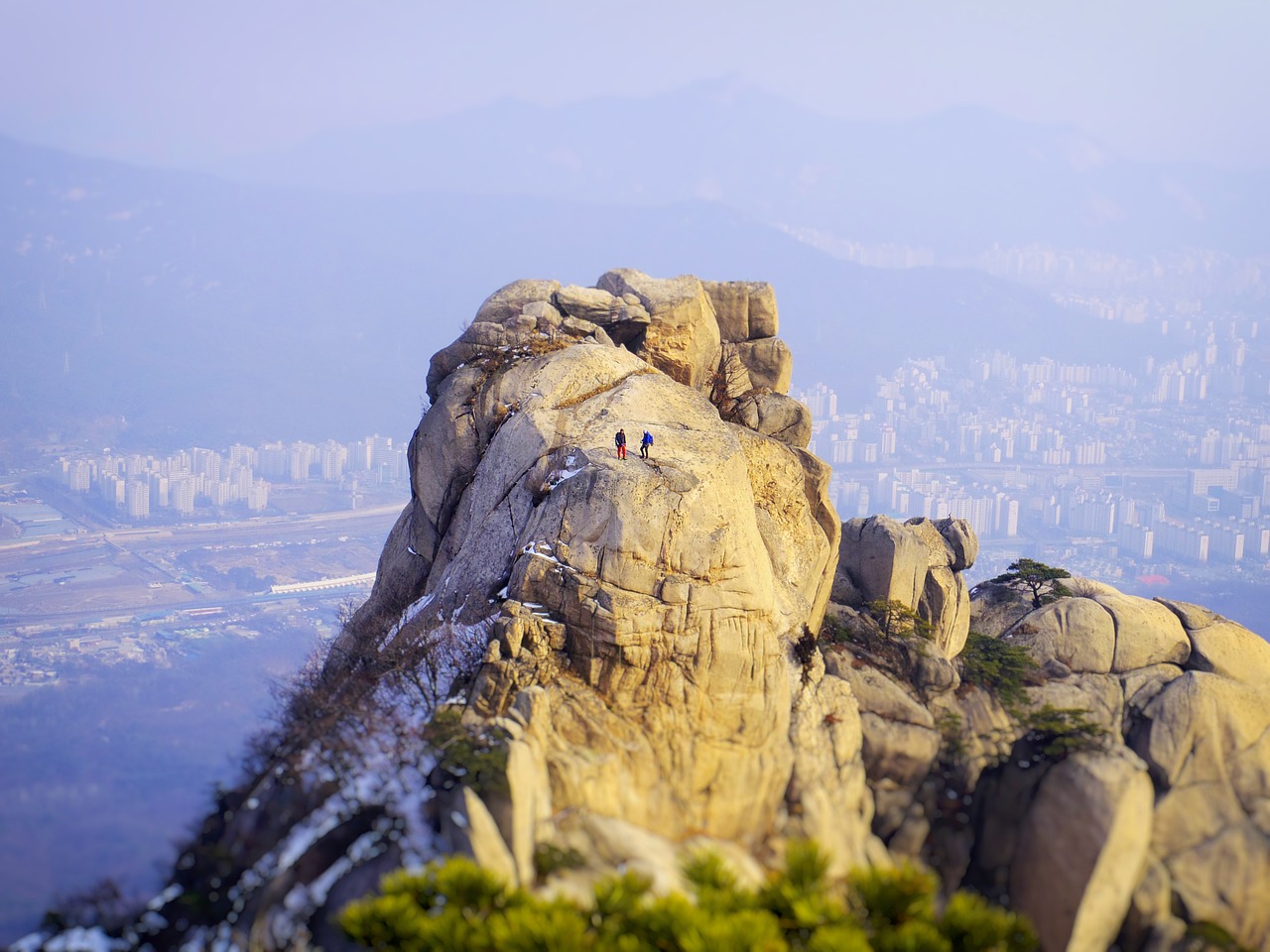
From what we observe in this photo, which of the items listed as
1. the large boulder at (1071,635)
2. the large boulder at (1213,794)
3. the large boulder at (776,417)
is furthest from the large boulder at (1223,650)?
the large boulder at (776,417)

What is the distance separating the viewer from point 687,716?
89.4 ft

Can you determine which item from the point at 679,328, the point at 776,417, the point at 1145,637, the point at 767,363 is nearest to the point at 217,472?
the point at 767,363

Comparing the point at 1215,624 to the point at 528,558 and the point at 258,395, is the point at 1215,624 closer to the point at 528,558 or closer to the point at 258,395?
the point at 528,558

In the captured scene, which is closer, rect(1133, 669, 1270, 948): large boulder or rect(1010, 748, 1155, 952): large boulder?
rect(1010, 748, 1155, 952): large boulder

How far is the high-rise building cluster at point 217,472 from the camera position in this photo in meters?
114

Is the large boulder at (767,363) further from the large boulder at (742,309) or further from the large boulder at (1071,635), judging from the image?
the large boulder at (1071,635)

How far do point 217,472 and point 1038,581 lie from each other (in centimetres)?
9921

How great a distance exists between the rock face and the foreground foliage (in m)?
3.06

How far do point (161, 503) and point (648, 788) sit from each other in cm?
9998

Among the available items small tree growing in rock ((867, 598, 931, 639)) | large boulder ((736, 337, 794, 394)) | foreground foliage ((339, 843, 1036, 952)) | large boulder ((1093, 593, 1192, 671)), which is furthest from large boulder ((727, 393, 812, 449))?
foreground foliage ((339, 843, 1036, 952))

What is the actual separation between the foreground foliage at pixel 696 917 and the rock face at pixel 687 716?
3.06 metres

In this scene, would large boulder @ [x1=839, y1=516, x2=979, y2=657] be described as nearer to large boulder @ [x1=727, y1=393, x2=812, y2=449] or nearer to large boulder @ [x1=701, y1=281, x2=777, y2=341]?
large boulder @ [x1=727, y1=393, x2=812, y2=449]

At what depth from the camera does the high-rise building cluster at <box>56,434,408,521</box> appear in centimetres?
11425

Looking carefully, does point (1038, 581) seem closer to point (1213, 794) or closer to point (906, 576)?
point (906, 576)
